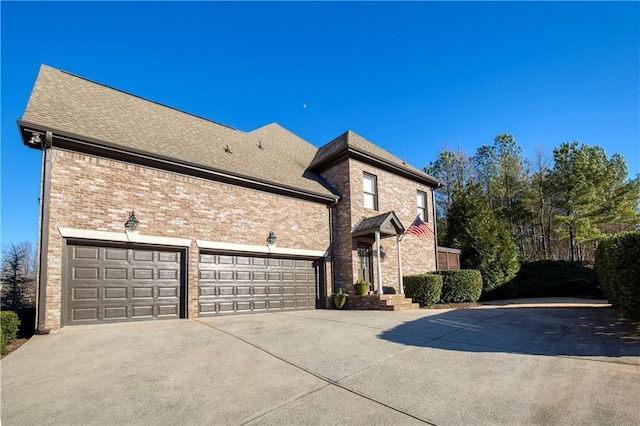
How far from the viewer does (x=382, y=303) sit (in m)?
11.6

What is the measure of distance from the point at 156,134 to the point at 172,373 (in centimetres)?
863

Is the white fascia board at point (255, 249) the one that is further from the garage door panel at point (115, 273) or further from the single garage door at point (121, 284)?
the garage door panel at point (115, 273)

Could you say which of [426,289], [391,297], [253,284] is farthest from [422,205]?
[253,284]

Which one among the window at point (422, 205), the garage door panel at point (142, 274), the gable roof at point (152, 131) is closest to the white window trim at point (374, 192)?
the gable roof at point (152, 131)

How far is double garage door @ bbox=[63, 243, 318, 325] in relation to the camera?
318 inches

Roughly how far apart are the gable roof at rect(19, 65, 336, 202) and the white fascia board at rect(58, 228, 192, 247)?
2298 millimetres

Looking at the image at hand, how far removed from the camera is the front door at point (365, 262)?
44.5 feet

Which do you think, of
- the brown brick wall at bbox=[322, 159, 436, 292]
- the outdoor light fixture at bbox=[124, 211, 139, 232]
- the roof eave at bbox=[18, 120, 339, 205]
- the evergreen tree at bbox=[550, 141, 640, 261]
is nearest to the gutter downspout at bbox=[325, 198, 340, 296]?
the brown brick wall at bbox=[322, 159, 436, 292]

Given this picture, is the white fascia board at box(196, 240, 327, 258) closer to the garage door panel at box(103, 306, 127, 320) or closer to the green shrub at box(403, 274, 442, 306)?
the garage door panel at box(103, 306, 127, 320)

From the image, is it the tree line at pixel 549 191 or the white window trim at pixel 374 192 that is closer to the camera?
the white window trim at pixel 374 192

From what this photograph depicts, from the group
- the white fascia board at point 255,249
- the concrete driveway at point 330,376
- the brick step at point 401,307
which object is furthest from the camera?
the brick step at point 401,307

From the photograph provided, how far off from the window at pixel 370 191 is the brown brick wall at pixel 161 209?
2.92m

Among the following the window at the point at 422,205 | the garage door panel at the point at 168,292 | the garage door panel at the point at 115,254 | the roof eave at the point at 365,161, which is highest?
the roof eave at the point at 365,161

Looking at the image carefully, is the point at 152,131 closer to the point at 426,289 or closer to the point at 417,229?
the point at 417,229
